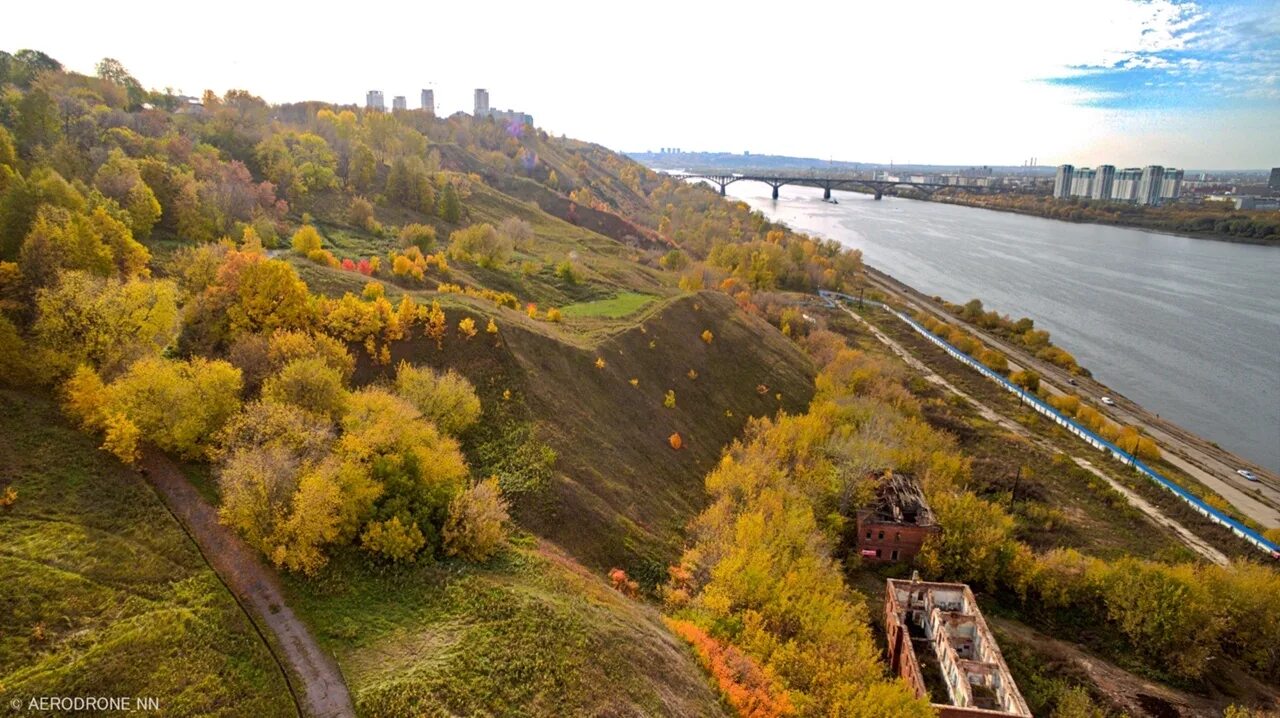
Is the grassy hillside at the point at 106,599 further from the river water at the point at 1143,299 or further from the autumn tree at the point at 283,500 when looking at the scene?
the river water at the point at 1143,299

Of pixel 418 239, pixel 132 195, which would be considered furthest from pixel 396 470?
pixel 418 239

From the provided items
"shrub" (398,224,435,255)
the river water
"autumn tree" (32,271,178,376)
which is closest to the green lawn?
"shrub" (398,224,435,255)

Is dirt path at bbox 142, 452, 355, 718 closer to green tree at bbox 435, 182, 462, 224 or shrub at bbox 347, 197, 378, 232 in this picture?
shrub at bbox 347, 197, 378, 232

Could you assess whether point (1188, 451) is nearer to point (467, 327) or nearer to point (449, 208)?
point (467, 327)

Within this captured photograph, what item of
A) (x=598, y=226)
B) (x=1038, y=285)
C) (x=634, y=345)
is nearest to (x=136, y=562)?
(x=634, y=345)

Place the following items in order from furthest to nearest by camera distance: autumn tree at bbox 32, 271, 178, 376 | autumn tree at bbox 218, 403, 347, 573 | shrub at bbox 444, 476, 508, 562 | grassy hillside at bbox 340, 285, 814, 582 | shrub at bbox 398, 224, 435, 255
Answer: shrub at bbox 398, 224, 435, 255, grassy hillside at bbox 340, 285, 814, 582, autumn tree at bbox 32, 271, 178, 376, shrub at bbox 444, 476, 508, 562, autumn tree at bbox 218, 403, 347, 573

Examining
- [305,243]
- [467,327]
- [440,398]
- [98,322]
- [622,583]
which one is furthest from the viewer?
[305,243]

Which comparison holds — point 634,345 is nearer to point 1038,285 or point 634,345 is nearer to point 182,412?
point 182,412
